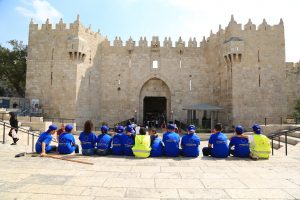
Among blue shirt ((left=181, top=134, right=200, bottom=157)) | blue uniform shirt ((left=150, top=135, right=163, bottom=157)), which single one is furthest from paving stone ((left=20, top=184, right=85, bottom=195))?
blue shirt ((left=181, top=134, right=200, bottom=157))

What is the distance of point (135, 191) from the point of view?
4.03 meters

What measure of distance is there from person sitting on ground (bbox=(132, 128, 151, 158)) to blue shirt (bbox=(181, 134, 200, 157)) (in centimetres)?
109

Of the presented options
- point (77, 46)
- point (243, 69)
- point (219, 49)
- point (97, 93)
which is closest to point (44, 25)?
point (77, 46)

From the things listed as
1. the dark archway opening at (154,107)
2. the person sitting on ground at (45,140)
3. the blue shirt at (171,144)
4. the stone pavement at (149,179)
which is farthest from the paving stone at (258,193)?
the dark archway opening at (154,107)

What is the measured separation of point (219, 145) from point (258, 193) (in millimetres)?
2988

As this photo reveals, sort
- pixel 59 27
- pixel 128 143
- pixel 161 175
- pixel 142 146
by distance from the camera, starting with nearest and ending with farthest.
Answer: pixel 161 175
pixel 142 146
pixel 128 143
pixel 59 27

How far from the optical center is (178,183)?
452 cm

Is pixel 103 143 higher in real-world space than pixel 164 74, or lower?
lower

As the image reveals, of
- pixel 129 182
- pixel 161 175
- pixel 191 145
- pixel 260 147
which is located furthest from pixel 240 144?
pixel 129 182

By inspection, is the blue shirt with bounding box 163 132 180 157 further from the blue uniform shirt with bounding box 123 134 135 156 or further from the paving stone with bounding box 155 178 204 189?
the paving stone with bounding box 155 178 204 189

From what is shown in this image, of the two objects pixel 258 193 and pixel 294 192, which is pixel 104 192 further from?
pixel 294 192

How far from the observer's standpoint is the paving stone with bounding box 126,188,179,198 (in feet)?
12.5

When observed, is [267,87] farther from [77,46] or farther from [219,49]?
[77,46]

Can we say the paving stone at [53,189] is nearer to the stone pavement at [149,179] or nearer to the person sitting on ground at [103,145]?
the stone pavement at [149,179]
